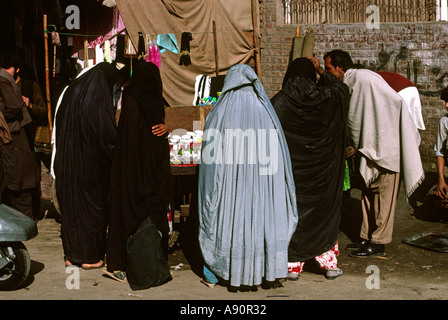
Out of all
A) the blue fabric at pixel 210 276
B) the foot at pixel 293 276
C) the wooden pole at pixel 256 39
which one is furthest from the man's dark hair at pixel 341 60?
the wooden pole at pixel 256 39

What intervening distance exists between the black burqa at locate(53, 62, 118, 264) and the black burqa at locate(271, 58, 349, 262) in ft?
4.83

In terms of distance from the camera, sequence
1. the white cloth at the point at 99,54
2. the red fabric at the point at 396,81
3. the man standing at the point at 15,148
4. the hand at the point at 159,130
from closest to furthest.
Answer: the hand at the point at 159,130 → the man standing at the point at 15,148 → the red fabric at the point at 396,81 → the white cloth at the point at 99,54

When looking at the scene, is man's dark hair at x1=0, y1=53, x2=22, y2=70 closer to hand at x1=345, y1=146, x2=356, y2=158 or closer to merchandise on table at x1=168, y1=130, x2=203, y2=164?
merchandise on table at x1=168, y1=130, x2=203, y2=164

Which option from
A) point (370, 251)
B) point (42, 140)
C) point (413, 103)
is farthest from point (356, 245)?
point (42, 140)

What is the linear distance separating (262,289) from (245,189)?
32.3 inches

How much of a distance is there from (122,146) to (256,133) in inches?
42.3

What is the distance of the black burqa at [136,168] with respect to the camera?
4.48 meters

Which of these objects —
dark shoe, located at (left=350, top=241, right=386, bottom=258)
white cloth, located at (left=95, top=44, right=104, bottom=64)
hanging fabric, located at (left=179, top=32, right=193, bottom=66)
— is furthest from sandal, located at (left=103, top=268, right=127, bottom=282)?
hanging fabric, located at (left=179, top=32, right=193, bottom=66)

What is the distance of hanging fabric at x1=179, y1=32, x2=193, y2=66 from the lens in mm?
8797

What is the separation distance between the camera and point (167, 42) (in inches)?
336

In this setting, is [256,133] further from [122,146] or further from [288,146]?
[122,146]

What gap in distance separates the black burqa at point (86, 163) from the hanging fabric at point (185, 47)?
4.02m

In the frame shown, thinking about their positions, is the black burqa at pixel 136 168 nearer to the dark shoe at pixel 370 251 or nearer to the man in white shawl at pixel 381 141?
the man in white shawl at pixel 381 141

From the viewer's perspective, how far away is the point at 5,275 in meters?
4.26
